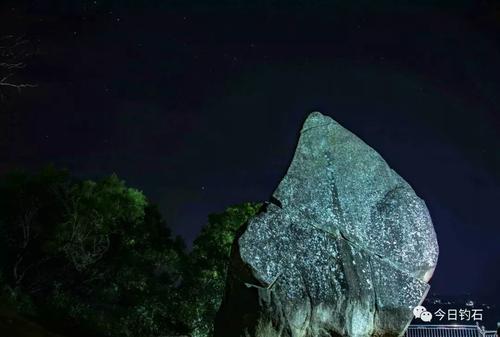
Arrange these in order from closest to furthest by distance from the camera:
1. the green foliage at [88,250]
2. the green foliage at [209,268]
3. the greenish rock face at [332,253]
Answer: the greenish rock face at [332,253]
the green foliage at [209,268]
the green foliage at [88,250]

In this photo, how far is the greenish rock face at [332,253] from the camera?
41.5 ft

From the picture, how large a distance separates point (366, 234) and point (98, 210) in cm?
1592

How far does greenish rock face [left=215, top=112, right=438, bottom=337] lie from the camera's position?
41.5 ft

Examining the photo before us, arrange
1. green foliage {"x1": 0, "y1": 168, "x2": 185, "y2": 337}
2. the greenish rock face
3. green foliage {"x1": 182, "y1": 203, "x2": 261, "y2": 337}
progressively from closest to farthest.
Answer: the greenish rock face < green foliage {"x1": 182, "y1": 203, "x2": 261, "y2": 337} < green foliage {"x1": 0, "y1": 168, "x2": 185, "y2": 337}

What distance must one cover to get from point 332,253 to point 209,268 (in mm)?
14019

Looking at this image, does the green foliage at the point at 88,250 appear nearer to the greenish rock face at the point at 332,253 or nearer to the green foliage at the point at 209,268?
the green foliage at the point at 209,268

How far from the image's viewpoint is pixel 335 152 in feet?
46.5

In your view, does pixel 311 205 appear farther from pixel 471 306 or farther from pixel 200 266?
pixel 200 266

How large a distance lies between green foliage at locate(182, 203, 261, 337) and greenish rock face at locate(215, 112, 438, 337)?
12.5 m

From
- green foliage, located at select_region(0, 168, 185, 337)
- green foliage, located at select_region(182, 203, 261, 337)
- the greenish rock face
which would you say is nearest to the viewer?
the greenish rock face

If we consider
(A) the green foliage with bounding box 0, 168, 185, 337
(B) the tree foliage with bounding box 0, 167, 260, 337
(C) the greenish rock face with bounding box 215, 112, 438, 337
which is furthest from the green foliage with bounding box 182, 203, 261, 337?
(C) the greenish rock face with bounding box 215, 112, 438, 337

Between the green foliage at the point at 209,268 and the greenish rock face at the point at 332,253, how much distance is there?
40.9 feet

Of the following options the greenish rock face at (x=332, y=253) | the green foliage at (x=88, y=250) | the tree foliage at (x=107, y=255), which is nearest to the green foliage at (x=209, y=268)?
the tree foliage at (x=107, y=255)

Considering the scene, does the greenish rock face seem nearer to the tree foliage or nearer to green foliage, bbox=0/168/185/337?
the tree foliage
